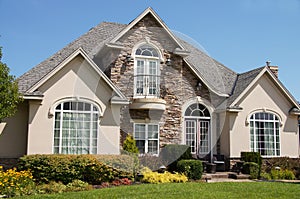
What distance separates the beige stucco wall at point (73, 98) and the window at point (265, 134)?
837 cm

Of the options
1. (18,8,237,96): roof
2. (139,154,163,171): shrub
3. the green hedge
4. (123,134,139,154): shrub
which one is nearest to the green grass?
the green hedge

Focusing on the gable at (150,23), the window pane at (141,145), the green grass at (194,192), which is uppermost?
→ the gable at (150,23)

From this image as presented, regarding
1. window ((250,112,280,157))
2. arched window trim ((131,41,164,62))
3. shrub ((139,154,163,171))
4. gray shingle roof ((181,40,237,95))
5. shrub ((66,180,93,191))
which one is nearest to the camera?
shrub ((66,180,93,191))

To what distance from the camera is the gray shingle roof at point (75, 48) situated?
15765mm

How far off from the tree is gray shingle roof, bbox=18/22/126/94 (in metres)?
1.10

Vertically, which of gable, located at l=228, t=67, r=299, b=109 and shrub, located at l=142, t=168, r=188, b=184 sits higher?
gable, located at l=228, t=67, r=299, b=109

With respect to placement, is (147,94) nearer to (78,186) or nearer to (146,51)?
(146,51)

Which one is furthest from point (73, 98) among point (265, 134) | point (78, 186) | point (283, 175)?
point (265, 134)

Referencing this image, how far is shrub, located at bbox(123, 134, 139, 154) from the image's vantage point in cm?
1562

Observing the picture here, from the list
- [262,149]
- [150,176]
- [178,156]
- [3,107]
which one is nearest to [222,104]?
[262,149]

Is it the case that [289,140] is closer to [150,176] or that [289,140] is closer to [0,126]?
[150,176]

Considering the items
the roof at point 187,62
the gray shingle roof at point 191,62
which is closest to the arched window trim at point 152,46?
the roof at point 187,62

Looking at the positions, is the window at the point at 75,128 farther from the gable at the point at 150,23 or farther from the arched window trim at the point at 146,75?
the gable at the point at 150,23

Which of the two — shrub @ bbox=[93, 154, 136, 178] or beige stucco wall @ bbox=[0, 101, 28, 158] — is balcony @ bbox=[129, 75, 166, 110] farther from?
beige stucco wall @ bbox=[0, 101, 28, 158]
